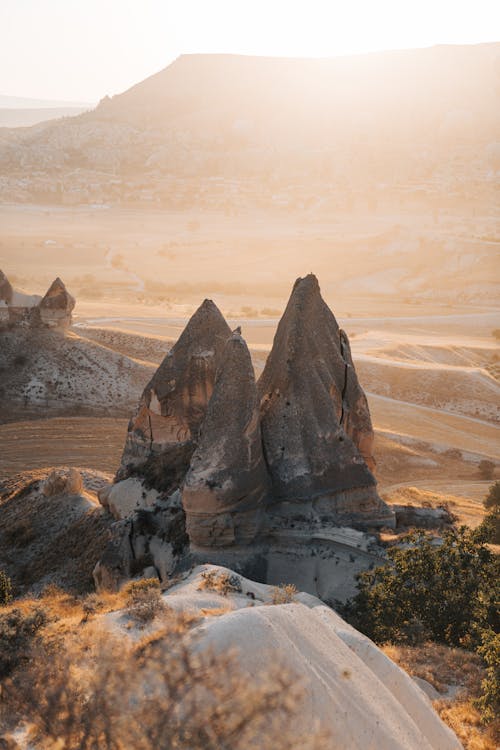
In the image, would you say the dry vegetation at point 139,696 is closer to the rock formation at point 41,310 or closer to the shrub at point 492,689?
the shrub at point 492,689

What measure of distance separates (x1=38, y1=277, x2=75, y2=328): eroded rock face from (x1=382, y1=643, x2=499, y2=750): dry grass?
31686 millimetres

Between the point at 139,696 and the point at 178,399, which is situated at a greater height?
the point at 178,399

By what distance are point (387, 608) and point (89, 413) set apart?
27.4m

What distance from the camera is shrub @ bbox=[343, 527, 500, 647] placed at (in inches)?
517

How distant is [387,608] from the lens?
523 inches

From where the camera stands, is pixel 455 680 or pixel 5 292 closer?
pixel 455 680

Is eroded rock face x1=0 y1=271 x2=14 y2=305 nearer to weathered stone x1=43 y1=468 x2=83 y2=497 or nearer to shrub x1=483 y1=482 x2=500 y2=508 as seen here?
weathered stone x1=43 y1=468 x2=83 y2=497

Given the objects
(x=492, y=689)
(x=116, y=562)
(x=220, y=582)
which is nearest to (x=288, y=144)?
(x=116, y=562)

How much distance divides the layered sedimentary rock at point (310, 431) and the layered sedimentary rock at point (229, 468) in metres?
0.89

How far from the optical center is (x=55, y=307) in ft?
132

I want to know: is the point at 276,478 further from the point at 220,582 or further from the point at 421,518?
the point at 220,582

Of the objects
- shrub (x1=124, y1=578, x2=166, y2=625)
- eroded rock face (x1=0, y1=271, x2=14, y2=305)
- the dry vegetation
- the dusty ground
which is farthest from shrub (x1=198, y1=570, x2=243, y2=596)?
eroded rock face (x1=0, y1=271, x2=14, y2=305)

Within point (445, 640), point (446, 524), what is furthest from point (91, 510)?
point (445, 640)

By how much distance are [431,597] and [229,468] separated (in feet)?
15.8
